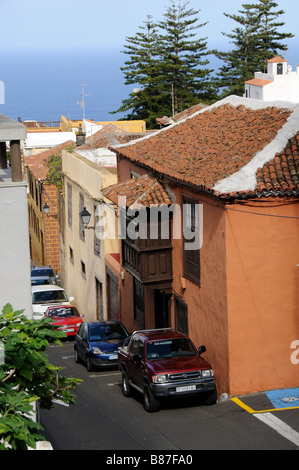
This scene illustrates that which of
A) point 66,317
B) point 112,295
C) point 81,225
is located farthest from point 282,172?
point 81,225

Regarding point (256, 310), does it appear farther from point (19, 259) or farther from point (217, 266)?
point (19, 259)

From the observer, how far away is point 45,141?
223ft

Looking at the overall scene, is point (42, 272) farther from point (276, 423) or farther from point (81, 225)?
point (276, 423)

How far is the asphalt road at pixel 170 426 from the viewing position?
50.0 feet

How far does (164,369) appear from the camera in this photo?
58.4 feet

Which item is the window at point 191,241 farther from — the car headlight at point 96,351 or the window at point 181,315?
the car headlight at point 96,351

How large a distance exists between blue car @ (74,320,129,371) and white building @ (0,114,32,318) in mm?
10505

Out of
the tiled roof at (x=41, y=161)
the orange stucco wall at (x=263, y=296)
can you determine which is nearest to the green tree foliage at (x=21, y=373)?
the orange stucco wall at (x=263, y=296)

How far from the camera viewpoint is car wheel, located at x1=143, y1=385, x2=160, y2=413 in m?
17.8

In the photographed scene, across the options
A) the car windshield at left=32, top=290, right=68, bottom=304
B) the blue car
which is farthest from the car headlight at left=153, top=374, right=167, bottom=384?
the car windshield at left=32, top=290, right=68, bottom=304

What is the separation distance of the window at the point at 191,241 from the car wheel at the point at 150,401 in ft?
12.6

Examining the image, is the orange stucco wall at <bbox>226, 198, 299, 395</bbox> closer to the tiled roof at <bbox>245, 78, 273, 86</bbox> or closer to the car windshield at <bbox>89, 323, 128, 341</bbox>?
the car windshield at <bbox>89, 323, 128, 341</bbox>
